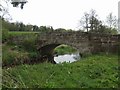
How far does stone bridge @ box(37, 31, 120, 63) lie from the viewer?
2644cm

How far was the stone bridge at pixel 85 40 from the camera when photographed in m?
26.4

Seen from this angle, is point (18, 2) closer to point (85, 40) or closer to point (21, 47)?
point (85, 40)

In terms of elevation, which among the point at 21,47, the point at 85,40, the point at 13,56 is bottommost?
the point at 13,56

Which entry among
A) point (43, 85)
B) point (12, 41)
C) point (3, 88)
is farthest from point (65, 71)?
point (12, 41)

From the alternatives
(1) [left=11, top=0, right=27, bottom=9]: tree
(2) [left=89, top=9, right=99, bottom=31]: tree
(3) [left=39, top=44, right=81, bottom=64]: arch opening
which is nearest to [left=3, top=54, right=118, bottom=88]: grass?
(1) [left=11, top=0, right=27, bottom=9]: tree

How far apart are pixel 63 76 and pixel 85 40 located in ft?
43.5

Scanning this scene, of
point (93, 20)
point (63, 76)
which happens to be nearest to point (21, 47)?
point (93, 20)

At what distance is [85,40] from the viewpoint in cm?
2817

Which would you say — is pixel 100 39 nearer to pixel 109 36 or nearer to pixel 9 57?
pixel 109 36

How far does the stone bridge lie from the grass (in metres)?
8.52

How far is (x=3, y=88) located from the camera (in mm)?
12578

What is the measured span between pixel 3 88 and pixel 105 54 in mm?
14681

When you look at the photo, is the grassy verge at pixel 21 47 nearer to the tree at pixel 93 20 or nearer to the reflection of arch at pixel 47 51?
the reflection of arch at pixel 47 51

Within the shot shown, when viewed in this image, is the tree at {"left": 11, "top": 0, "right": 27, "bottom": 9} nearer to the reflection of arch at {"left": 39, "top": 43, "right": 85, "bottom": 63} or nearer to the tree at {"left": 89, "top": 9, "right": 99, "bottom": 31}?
the reflection of arch at {"left": 39, "top": 43, "right": 85, "bottom": 63}
